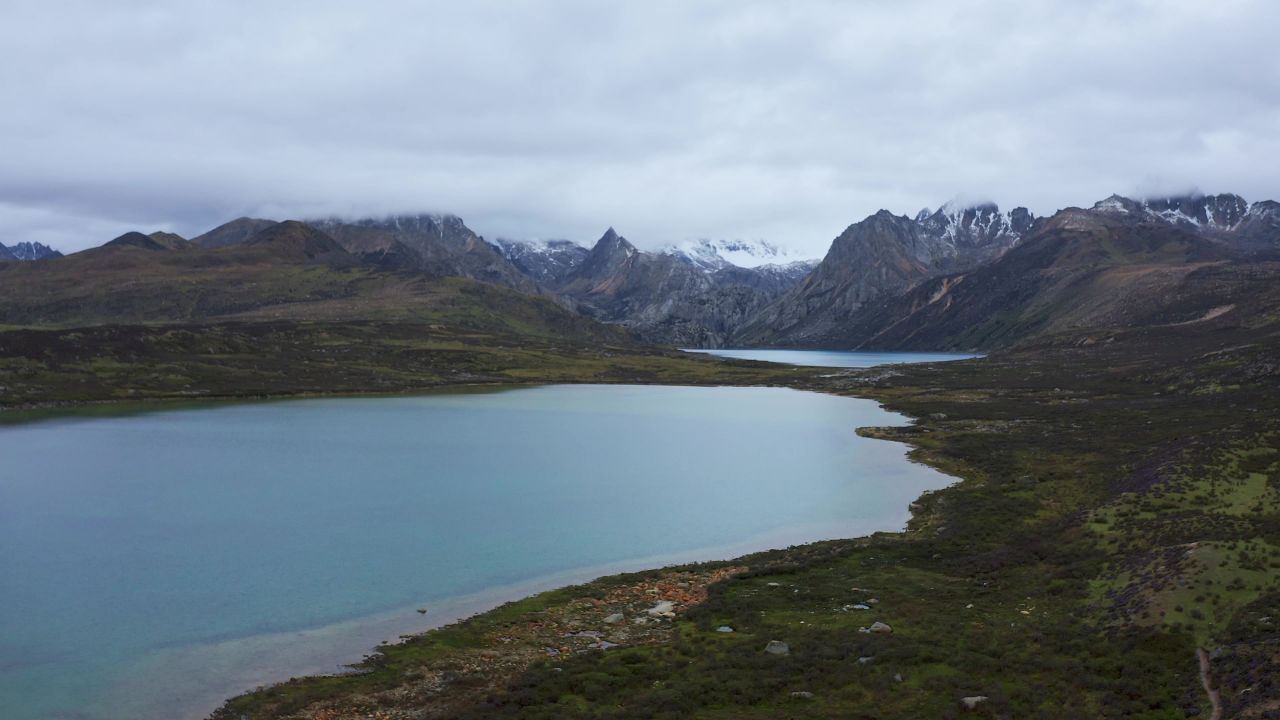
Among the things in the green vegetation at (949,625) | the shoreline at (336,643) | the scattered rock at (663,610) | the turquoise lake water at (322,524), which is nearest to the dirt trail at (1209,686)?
the green vegetation at (949,625)

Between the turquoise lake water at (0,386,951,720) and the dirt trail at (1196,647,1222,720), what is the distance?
29011mm

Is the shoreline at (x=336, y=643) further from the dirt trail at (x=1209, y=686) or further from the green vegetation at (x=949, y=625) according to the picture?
the dirt trail at (x=1209, y=686)

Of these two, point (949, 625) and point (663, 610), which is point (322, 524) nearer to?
point (663, 610)

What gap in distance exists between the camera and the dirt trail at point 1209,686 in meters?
24.0

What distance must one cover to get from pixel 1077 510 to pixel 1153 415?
2325 inches

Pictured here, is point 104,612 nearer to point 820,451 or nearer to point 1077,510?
point 1077,510

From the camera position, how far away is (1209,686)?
1030 inches

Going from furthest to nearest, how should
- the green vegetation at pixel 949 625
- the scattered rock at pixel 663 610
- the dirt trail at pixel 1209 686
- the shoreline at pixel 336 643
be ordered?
the scattered rock at pixel 663 610 → the shoreline at pixel 336 643 → the green vegetation at pixel 949 625 → the dirt trail at pixel 1209 686

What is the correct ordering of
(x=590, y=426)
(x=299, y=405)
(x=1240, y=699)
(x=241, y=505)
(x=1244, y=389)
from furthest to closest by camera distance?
1. (x=299, y=405)
2. (x=590, y=426)
3. (x=1244, y=389)
4. (x=241, y=505)
5. (x=1240, y=699)

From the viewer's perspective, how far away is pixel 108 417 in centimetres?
12950

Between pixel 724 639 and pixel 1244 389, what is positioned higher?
pixel 1244 389

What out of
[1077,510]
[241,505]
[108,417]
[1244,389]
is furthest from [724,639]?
[108,417]

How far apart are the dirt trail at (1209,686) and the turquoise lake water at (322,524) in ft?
95.2

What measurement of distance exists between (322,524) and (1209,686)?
52425mm
